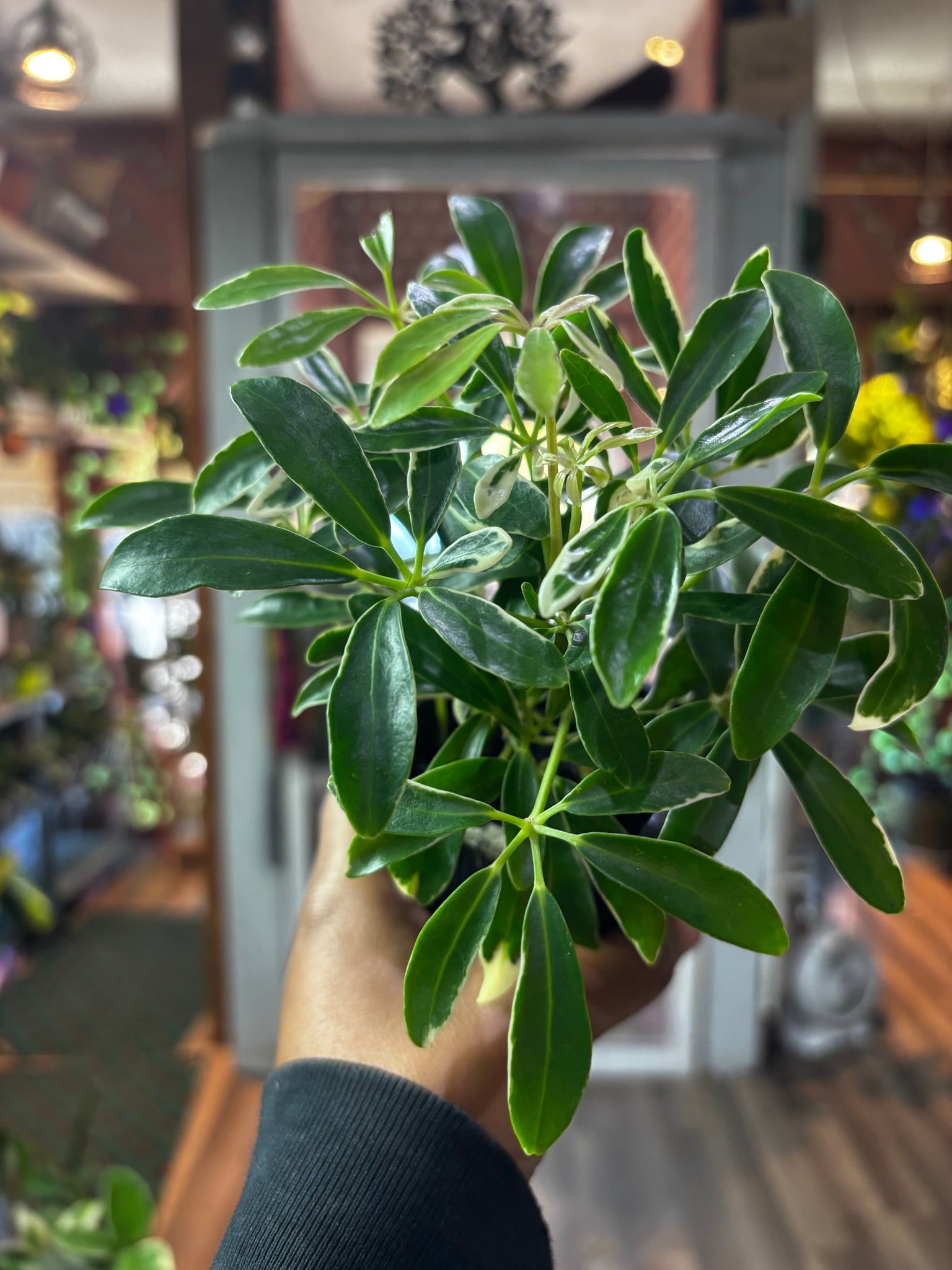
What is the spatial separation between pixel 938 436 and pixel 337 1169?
2481 mm

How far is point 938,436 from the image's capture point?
2.41m

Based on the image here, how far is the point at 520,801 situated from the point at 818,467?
0.63 ft

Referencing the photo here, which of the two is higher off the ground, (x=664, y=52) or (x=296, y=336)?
(x=664, y=52)

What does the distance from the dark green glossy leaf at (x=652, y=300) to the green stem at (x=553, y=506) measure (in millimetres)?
76

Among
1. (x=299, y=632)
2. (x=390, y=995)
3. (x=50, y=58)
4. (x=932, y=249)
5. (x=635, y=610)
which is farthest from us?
(x=932, y=249)

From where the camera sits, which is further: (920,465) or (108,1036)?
(108,1036)

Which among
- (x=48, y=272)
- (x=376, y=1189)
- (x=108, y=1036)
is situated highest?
(x=48, y=272)

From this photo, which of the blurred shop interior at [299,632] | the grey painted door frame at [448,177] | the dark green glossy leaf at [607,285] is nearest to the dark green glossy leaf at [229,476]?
the dark green glossy leaf at [607,285]

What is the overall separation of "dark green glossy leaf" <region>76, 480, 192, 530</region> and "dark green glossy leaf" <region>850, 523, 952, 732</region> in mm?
337

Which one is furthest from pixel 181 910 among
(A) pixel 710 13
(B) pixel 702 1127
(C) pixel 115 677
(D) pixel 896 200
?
(D) pixel 896 200

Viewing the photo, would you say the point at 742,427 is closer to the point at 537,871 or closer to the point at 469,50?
the point at 537,871

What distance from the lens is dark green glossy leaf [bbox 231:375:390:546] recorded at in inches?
13.3

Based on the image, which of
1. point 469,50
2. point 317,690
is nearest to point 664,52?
point 469,50

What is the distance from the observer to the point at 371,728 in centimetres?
32
